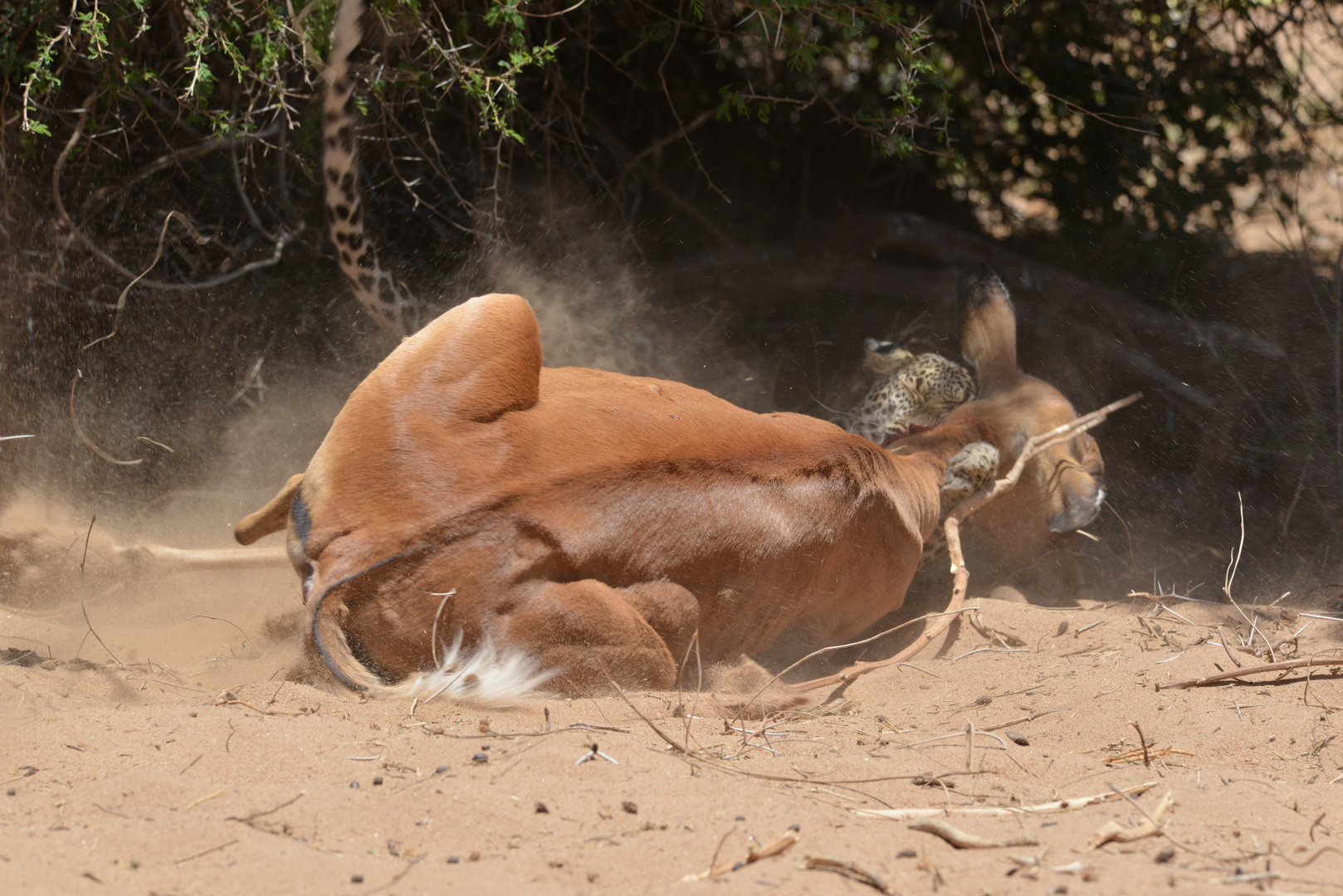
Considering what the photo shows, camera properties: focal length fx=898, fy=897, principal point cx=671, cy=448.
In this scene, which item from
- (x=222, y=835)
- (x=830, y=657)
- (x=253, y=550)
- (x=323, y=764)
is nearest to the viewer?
(x=222, y=835)

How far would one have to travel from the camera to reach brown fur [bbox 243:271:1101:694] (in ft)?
10.8

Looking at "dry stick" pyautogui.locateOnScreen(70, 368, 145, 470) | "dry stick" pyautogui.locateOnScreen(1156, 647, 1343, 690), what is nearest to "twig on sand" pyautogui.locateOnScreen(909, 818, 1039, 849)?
"dry stick" pyautogui.locateOnScreen(1156, 647, 1343, 690)

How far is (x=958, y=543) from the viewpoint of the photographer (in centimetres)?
477

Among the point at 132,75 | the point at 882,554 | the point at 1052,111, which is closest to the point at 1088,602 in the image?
the point at 882,554

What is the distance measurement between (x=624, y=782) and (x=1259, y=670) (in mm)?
2523

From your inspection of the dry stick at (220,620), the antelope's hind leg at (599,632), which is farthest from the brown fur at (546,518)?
the dry stick at (220,620)

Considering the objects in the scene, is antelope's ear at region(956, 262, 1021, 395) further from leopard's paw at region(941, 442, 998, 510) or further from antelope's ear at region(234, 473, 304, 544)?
antelope's ear at region(234, 473, 304, 544)

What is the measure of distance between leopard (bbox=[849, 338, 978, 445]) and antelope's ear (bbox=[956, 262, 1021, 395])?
0.15 meters

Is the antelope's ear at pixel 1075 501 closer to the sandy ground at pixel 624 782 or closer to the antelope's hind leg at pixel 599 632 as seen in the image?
the sandy ground at pixel 624 782

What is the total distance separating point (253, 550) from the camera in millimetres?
4246

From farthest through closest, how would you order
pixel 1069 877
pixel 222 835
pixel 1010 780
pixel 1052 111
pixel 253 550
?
pixel 1052 111, pixel 253 550, pixel 1010 780, pixel 222 835, pixel 1069 877

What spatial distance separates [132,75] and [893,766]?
456cm

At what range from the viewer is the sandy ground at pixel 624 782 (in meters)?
1.99

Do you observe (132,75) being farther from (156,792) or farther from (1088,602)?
(1088,602)
